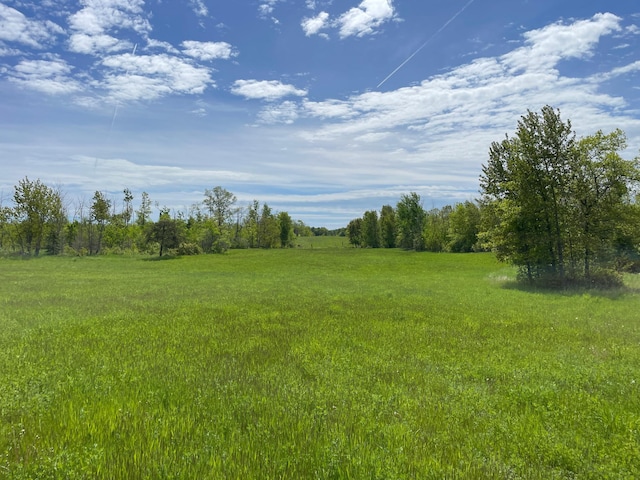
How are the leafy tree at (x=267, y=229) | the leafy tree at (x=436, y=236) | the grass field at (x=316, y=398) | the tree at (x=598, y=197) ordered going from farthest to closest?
the leafy tree at (x=267, y=229) → the leafy tree at (x=436, y=236) → the tree at (x=598, y=197) → the grass field at (x=316, y=398)

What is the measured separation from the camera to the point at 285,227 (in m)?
122

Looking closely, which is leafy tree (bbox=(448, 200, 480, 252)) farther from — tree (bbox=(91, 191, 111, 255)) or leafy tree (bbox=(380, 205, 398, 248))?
tree (bbox=(91, 191, 111, 255))

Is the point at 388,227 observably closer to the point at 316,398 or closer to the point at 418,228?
the point at 418,228

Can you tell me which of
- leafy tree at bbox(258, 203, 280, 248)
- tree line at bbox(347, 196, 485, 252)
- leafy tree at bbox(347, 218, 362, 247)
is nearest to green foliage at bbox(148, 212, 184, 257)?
leafy tree at bbox(258, 203, 280, 248)

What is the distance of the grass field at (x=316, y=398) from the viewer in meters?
4.88

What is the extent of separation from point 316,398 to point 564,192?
93.1ft

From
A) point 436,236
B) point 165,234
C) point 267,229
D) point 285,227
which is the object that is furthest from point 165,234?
point 436,236


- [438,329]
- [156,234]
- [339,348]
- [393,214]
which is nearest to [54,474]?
[339,348]

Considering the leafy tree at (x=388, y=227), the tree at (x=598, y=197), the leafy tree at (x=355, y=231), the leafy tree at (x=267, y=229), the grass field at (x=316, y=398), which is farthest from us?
the leafy tree at (x=355, y=231)

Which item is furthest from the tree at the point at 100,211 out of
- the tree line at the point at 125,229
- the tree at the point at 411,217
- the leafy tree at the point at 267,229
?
the tree at the point at 411,217

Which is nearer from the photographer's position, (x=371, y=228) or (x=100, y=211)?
(x=100, y=211)

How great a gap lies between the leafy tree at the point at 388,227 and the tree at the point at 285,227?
31.8 meters

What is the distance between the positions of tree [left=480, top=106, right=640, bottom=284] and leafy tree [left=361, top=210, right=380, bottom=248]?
9772 centimetres

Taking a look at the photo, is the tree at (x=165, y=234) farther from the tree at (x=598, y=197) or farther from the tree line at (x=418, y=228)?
the tree at (x=598, y=197)
